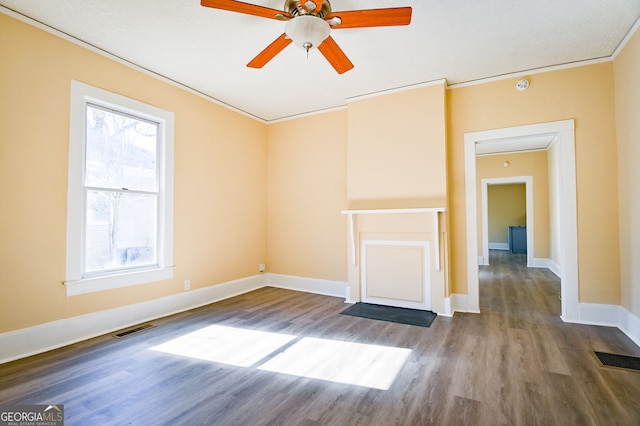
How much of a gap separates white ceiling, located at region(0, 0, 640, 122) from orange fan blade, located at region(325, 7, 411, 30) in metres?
0.40

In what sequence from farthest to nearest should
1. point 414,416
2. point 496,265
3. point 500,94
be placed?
point 496,265, point 500,94, point 414,416

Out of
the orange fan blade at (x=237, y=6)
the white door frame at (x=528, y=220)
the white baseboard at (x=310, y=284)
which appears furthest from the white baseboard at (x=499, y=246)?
the orange fan blade at (x=237, y=6)

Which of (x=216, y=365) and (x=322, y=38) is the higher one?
(x=322, y=38)

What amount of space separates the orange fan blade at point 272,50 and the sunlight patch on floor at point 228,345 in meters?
2.53

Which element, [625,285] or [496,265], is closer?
[625,285]

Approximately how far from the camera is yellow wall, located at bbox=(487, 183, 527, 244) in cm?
1105

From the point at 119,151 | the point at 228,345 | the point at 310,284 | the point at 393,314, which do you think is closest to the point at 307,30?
the point at 119,151

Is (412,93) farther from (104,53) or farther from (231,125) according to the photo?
(104,53)

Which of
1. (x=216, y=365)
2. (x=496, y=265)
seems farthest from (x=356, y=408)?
(x=496, y=265)

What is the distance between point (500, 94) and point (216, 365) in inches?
167

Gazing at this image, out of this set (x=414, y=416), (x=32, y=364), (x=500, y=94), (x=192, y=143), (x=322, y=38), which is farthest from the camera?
(x=192, y=143)

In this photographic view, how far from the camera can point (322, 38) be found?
2.27m

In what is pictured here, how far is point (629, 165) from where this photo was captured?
299cm

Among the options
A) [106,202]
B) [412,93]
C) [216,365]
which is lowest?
[216,365]
